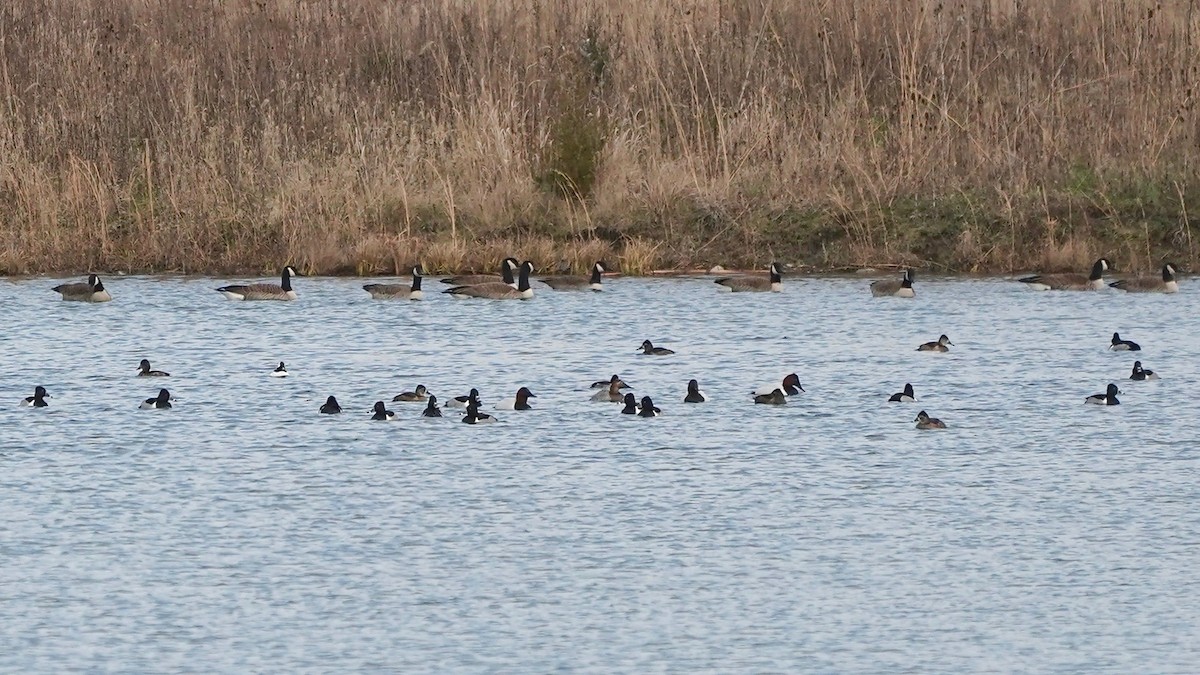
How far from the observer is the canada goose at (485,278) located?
19.1 meters

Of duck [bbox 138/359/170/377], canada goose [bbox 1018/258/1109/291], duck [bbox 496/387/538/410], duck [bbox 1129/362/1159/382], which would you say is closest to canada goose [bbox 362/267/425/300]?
duck [bbox 138/359/170/377]

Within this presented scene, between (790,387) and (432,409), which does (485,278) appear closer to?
(790,387)

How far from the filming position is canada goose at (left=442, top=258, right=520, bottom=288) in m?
19.1

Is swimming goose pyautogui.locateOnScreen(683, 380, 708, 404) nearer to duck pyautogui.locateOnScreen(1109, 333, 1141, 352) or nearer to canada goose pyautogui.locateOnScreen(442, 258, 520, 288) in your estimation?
duck pyautogui.locateOnScreen(1109, 333, 1141, 352)

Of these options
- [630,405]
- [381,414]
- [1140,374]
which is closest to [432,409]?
[381,414]

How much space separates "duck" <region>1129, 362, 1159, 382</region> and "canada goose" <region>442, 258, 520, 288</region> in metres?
6.46

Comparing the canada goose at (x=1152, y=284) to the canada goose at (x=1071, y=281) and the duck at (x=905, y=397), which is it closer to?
the canada goose at (x=1071, y=281)

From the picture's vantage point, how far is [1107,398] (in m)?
13.4

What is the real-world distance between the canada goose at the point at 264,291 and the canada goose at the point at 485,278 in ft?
4.64

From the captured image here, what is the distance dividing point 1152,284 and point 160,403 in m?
9.19

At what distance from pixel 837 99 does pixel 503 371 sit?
7487 millimetres

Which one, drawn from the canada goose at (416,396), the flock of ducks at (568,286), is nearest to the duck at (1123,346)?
the flock of ducks at (568,286)

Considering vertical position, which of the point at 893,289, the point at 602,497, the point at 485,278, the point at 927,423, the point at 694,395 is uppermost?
the point at 485,278

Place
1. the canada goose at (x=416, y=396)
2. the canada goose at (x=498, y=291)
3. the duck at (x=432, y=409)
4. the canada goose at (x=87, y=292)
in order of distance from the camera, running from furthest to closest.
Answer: the canada goose at (x=498, y=291) → the canada goose at (x=87, y=292) → the canada goose at (x=416, y=396) → the duck at (x=432, y=409)
